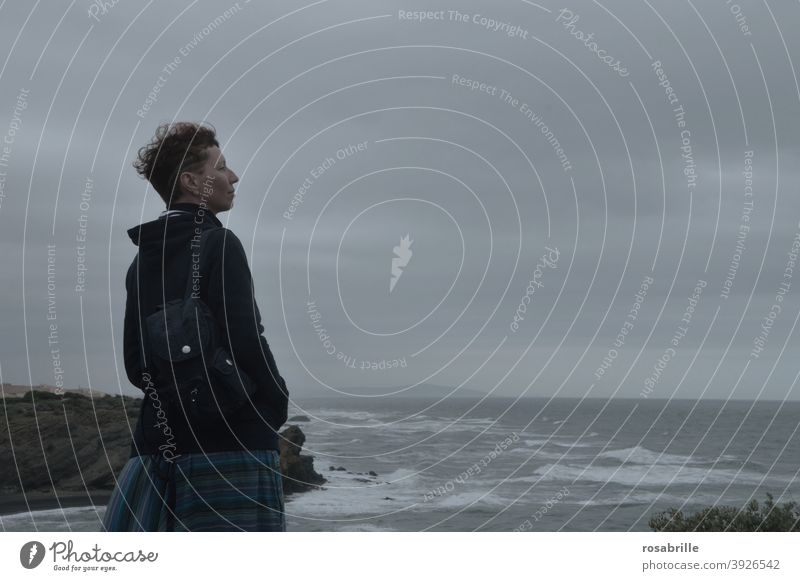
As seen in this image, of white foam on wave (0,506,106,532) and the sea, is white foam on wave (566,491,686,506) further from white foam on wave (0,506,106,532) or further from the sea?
white foam on wave (0,506,106,532)

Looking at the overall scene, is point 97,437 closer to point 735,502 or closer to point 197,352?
point 197,352

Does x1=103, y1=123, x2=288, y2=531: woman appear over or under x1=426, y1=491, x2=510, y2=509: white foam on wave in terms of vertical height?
over

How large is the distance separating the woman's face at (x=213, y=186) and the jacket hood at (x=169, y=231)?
59mm

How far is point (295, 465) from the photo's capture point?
15.9 m

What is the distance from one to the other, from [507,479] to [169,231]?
102 feet

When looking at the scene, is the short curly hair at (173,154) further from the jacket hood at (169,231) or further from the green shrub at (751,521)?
the green shrub at (751,521)

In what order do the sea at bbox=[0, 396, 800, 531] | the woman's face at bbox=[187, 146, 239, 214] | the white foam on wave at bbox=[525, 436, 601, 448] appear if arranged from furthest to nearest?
the white foam on wave at bbox=[525, 436, 601, 448] → the sea at bbox=[0, 396, 800, 531] → the woman's face at bbox=[187, 146, 239, 214]

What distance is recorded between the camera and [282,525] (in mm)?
4168

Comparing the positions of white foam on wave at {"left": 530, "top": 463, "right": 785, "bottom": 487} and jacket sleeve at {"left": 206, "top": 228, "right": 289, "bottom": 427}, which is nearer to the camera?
jacket sleeve at {"left": 206, "top": 228, "right": 289, "bottom": 427}

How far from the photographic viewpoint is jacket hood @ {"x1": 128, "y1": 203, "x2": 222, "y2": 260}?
13.8ft

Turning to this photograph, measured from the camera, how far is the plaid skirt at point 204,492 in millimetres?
4023

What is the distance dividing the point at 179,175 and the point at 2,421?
10663 mm

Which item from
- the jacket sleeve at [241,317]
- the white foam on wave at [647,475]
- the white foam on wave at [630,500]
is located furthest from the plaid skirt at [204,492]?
the white foam on wave at [647,475]

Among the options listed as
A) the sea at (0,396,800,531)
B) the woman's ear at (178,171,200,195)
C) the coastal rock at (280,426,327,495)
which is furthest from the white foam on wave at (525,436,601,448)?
the woman's ear at (178,171,200,195)
